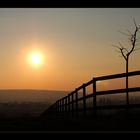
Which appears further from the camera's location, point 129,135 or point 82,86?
point 82,86

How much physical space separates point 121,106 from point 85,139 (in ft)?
25.7

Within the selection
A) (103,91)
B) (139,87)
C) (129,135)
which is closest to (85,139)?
(129,135)

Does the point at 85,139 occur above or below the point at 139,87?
below

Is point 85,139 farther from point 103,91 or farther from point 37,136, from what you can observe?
point 103,91

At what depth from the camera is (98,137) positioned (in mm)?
4484

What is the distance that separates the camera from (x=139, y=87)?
11.4 meters

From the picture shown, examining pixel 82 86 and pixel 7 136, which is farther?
pixel 82 86
